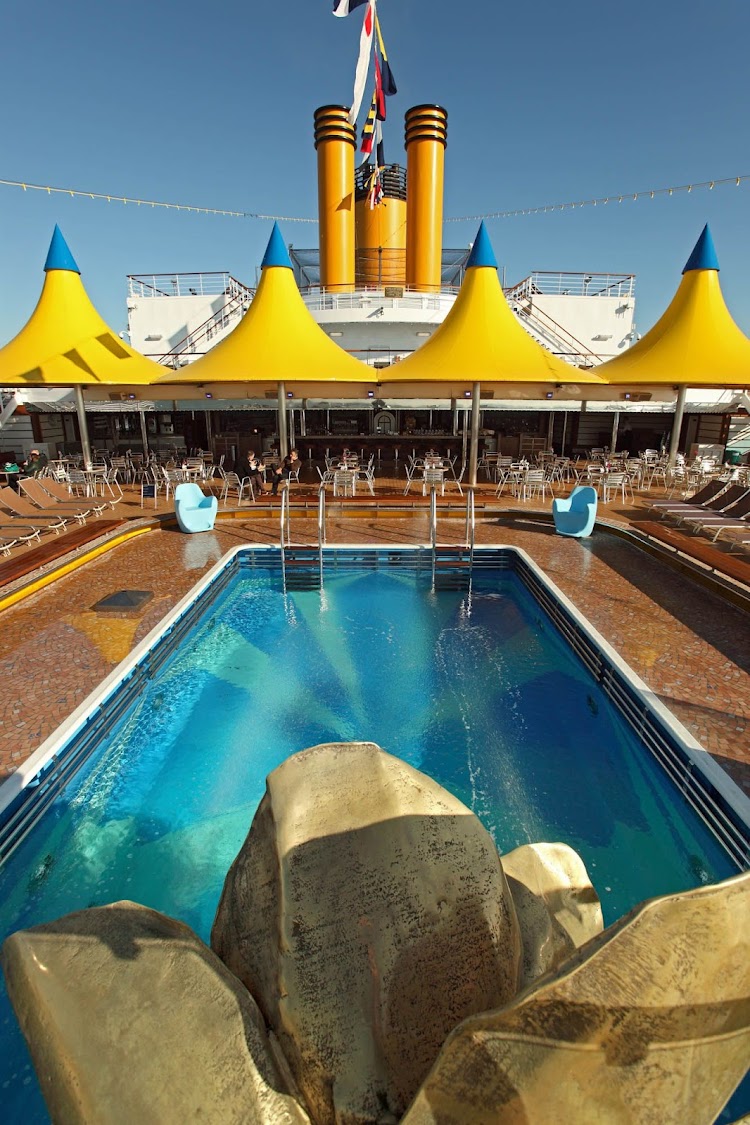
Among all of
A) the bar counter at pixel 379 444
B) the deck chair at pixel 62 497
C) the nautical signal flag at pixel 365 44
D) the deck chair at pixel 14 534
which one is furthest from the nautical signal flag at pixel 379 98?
the deck chair at pixel 14 534


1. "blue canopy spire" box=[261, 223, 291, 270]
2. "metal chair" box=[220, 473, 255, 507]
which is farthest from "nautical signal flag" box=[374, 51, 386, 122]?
"metal chair" box=[220, 473, 255, 507]

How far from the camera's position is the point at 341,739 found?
4.96 meters

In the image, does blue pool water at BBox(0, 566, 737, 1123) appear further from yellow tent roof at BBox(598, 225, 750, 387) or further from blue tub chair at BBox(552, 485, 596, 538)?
yellow tent roof at BBox(598, 225, 750, 387)

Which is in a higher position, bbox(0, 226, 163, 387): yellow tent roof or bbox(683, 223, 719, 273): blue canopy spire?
bbox(683, 223, 719, 273): blue canopy spire

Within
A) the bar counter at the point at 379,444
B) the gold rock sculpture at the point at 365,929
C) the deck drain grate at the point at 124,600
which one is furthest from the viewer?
the bar counter at the point at 379,444

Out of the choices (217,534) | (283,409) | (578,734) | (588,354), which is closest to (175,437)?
(283,409)

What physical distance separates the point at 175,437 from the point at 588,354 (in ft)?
44.7

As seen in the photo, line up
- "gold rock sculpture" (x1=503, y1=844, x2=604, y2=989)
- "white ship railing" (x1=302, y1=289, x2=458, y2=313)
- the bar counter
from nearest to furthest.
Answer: "gold rock sculpture" (x1=503, y1=844, x2=604, y2=989) < "white ship railing" (x1=302, y1=289, x2=458, y2=313) < the bar counter

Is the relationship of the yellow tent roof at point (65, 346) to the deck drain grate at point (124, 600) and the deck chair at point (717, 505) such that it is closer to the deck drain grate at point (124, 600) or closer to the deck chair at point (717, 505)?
the deck drain grate at point (124, 600)

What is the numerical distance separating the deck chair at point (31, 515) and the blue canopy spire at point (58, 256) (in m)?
6.72

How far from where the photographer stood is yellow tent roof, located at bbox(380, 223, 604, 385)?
36.8ft

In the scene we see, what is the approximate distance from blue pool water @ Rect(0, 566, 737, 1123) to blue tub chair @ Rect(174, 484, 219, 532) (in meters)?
2.94

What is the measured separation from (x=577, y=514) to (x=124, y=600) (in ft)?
23.4

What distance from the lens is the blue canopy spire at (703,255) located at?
1316 cm
